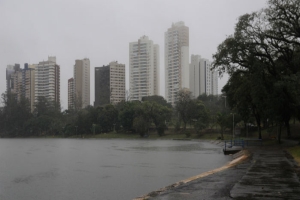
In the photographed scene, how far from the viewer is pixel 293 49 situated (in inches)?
1615

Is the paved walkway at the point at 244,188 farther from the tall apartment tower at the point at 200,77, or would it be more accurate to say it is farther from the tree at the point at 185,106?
the tall apartment tower at the point at 200,77

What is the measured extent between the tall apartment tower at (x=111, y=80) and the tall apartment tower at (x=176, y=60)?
91.4 ft

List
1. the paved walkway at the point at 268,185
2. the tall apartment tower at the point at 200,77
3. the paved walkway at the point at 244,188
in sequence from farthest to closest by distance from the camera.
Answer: the tall apartment tower at the point at 200,77 < the paved walkway at the point at 244,188 < the paved walkway at the point at 268,185

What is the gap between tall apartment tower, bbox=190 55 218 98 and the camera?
172950mm

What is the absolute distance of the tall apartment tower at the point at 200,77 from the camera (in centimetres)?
17295

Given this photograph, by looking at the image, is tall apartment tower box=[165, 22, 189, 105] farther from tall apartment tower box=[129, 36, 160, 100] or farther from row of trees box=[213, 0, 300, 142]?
row of trees box=[213, 0, 300, 142]

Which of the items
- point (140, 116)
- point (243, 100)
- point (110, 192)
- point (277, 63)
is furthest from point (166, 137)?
point (110, 192)

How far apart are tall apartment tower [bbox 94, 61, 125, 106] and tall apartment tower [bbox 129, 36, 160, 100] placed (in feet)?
21.8

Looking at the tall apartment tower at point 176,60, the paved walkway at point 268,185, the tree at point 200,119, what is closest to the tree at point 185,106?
the tree at point 200,119

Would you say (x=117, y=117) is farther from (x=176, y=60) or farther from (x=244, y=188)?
(x=244, y=188)

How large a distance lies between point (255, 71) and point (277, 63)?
4514mm

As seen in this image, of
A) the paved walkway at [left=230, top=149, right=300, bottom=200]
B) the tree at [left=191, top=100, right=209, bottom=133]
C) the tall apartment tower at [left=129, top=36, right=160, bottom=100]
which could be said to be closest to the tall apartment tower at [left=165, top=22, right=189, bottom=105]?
the tall apartment tower at [left=129, top=36, right=160, bottom=100]

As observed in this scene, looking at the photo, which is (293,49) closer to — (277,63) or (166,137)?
(277,63)

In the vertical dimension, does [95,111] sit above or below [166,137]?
above
